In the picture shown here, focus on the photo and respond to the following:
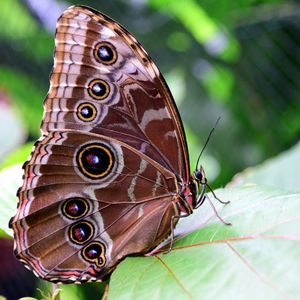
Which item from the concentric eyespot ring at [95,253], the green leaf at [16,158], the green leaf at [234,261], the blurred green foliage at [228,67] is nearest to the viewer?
the green leaf at [234,261]

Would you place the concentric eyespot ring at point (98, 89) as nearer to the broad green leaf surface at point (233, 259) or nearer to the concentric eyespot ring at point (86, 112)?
the concentric eyespot ring at point (86, 112)

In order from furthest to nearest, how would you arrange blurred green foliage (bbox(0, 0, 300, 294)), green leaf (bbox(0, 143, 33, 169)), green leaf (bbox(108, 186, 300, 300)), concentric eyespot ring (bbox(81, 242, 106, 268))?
blurred green foliage (bbox(0, 0, 300, 294)) → green leaf (bbox(0, 143, 33, 169)) → concentric eyespot ring (bbox(81, 242, 106, 268)) → green leaf (bbox(108, 186, 300, 300))

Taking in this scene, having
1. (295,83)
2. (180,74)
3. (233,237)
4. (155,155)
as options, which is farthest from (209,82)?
(233,237)

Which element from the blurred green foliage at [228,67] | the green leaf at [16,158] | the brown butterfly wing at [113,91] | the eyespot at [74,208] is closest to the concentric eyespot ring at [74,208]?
the eyespot at [74,208]

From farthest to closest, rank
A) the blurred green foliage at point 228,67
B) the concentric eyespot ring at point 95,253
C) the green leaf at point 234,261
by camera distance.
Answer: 1. the blurred green foliage at point 228,67
2. the concentric eyespot ring at point 95,253
3. the green leaf at point 234,261

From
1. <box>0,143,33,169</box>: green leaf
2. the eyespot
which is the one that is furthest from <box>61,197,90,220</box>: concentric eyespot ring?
<box>0,143,33,169</box>: green leaf

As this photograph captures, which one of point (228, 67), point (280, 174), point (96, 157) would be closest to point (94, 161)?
point (96, 157)

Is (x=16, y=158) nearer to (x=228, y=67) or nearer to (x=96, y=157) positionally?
(x=96, y=157)

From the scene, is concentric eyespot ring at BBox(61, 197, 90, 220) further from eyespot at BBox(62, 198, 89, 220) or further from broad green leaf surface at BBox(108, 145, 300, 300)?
broad green leaf surface at BBox(108, 145, 300, 300)
